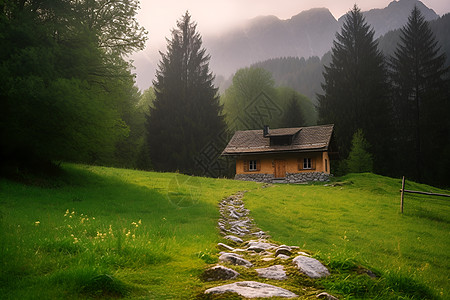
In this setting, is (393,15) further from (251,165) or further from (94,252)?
(94,252)

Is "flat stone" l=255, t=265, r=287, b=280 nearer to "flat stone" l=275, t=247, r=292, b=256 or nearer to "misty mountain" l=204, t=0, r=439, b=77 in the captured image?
"flat stone" l=275, t=247, r=292, b=256

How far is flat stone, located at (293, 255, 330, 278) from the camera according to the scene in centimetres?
447

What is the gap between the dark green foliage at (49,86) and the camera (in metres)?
12.4

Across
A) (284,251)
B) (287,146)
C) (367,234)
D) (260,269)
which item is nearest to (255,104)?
(287,146)

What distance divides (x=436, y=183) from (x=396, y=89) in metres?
18.9

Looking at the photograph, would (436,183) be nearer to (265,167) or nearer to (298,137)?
(298,137)

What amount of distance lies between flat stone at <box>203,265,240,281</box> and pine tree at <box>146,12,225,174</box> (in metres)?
34.3

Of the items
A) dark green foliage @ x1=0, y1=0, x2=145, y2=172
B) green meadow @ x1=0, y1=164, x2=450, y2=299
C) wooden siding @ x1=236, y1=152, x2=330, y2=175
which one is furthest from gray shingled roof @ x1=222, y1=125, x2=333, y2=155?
dark green foliage @ x1=0, y1=0, x2=145, y2=172

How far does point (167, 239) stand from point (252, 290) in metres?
3.61

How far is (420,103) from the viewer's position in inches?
1847

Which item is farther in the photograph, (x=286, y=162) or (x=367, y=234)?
(x=286, y=162)

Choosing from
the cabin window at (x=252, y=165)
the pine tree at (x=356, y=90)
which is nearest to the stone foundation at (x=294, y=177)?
the cabin window at (x=252, y=165)

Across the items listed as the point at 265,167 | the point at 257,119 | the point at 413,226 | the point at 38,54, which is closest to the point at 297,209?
the point at 413,226

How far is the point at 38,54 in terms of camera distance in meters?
13.0
